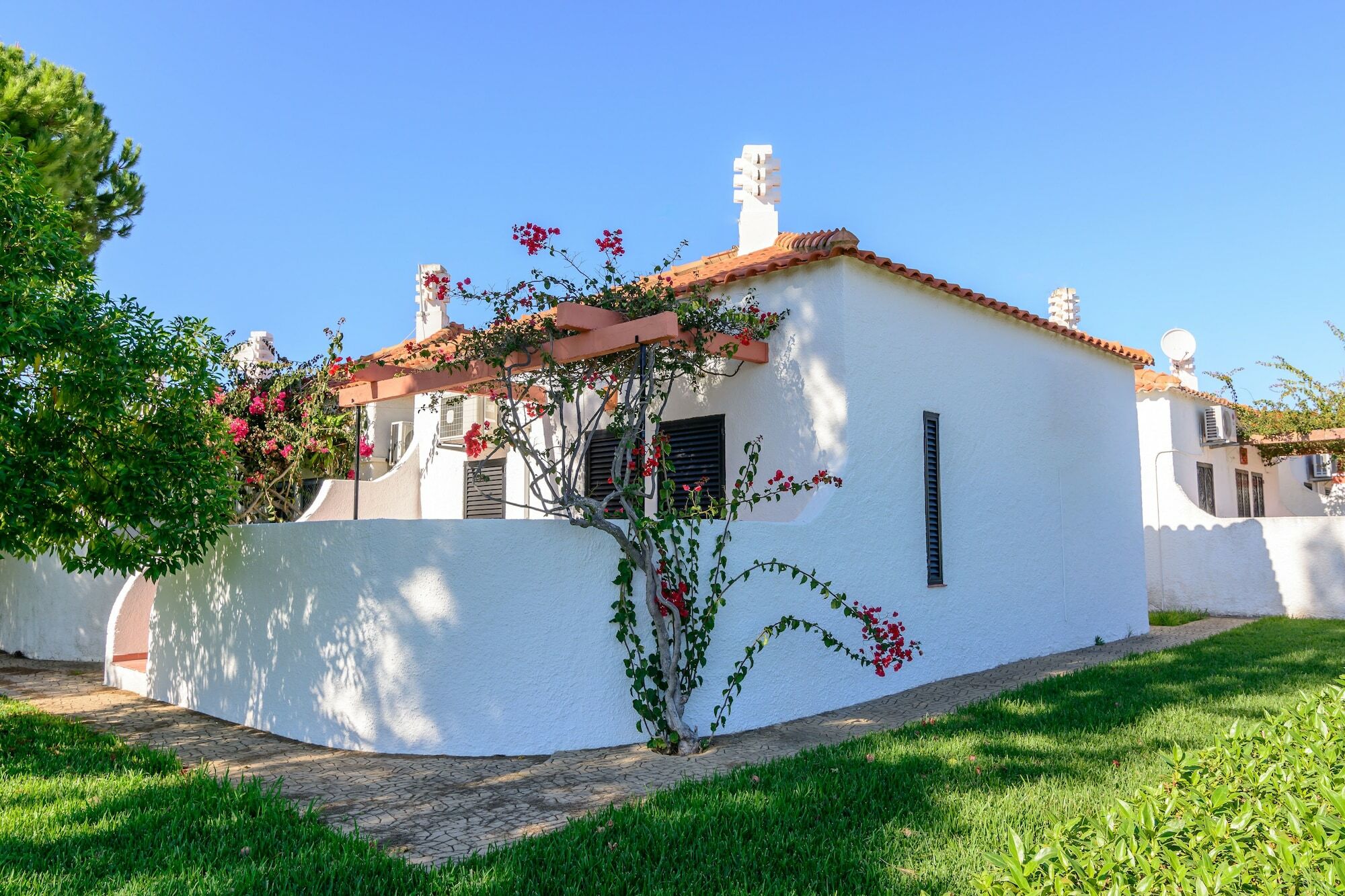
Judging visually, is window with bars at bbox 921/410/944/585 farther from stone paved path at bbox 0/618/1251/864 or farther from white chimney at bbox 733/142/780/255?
white chimney at bbox 733/142/780/255

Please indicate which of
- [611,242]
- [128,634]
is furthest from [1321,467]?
[128,634]


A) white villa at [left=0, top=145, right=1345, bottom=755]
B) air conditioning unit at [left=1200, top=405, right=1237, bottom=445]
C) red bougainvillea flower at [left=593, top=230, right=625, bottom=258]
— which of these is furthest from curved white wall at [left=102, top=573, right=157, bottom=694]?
air conditioning unit at [left=1200, top=405, right=1237, bottom=445]

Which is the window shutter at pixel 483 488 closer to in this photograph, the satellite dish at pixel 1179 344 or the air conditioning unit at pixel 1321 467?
the satellite dish at pixel 1179 344

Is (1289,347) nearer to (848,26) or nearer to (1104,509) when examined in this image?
(1104,509)

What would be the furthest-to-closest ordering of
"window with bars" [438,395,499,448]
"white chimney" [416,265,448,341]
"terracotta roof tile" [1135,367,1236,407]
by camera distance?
1. "terracotta roof tile" [1135,367,1236,407]
2. "white chimney" [416,265,448,341]
3. "window with bars" [438,395,499,448]

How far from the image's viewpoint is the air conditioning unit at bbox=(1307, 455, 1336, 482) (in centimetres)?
2170

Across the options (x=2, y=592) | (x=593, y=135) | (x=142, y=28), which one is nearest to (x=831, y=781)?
(x=593, y=135)

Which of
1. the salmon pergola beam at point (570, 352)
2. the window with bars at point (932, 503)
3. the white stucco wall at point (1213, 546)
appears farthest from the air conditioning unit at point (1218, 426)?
the salmon pergola beam at point (570, 352)

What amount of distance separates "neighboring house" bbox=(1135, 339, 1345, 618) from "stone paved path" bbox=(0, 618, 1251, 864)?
31.6ft

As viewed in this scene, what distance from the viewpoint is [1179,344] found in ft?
64.4

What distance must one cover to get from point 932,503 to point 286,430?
897cm

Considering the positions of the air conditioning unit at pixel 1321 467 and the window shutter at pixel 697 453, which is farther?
the air conditioning unit at pixel 1321 467

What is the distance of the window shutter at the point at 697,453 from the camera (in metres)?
9.28

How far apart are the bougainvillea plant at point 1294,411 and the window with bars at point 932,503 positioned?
13.4m
